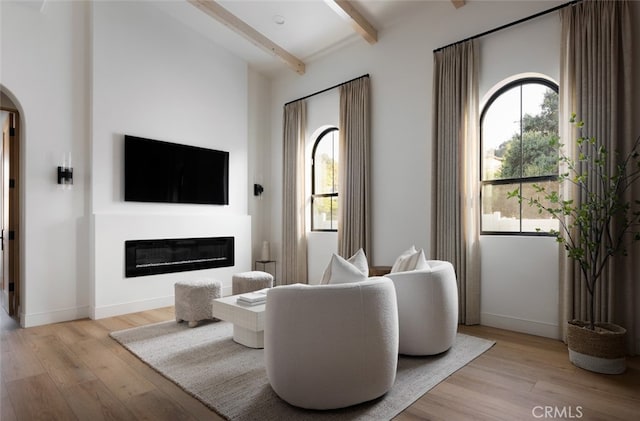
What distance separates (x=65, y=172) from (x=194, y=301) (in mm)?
1990

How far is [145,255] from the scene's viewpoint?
14.6ft

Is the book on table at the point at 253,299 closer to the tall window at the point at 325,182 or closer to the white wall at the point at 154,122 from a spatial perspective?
the white wall at the point at 154,122

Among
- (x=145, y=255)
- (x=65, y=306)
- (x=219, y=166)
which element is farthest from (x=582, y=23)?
(x=65, y=306)

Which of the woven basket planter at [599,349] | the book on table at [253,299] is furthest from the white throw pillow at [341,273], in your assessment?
the woven basket planter at [599,349]

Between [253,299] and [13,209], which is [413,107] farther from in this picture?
[13,209]

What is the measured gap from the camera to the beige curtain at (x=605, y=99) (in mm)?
2881

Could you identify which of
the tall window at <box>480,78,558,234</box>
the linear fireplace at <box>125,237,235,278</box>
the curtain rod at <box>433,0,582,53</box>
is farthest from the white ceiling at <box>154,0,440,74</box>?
the linear fireplace at <box>125,237,235,278</box>

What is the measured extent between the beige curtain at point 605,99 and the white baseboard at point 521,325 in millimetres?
234

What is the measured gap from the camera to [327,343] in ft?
6.35

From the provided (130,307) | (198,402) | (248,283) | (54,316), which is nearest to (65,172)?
(54,316)

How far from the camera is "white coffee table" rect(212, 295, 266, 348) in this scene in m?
2.79

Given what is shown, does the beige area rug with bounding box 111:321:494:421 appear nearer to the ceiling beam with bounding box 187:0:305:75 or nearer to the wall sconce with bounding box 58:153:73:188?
the wall sconce with bounding box 58:153:73:188

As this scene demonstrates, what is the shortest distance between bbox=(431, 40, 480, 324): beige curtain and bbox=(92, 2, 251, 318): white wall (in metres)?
3.02

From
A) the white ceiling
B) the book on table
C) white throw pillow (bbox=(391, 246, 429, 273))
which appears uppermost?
the white ceiling
